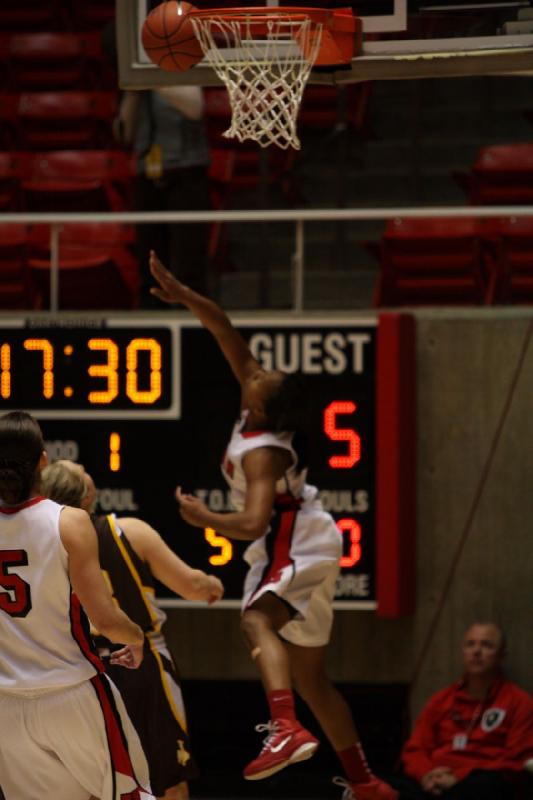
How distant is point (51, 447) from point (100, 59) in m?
4.77

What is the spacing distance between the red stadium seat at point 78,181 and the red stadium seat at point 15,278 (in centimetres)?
121

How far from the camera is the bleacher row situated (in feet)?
27.3

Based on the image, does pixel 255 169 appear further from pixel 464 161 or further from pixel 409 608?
pixel 409 608

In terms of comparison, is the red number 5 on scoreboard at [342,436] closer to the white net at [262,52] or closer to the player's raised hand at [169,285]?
the player's raised hand at [169,285]

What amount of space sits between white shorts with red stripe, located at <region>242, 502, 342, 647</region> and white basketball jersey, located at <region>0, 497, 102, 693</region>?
6.11 ft

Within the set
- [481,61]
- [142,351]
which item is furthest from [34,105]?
[481,61]

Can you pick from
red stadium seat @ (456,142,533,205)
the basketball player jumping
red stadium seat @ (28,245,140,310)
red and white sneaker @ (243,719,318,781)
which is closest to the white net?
the basketball player jumping

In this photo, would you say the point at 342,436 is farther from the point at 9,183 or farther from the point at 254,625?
the point at 9,183

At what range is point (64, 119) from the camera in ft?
36.0

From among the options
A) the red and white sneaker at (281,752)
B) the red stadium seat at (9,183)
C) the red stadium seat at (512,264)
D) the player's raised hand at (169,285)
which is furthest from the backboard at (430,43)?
the red stadium seat at (9,183)

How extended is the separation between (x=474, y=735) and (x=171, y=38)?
11.6ft

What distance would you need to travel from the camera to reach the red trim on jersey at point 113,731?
459 cm

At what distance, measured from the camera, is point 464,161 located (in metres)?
11.1

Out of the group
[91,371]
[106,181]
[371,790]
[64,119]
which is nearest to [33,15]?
[64,119]
